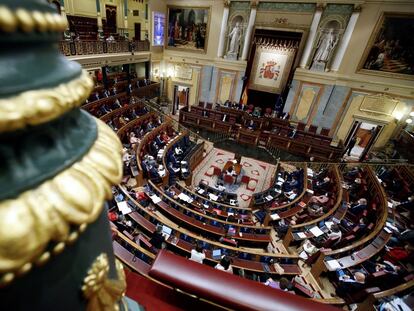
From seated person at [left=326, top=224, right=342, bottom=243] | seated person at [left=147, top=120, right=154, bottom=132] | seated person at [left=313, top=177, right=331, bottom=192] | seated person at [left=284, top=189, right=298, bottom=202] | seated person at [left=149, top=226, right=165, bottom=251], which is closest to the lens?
seated person at [left=149, top=226, right=165, bottom=251]

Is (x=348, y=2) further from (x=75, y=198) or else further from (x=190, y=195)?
(x=75, y=198)

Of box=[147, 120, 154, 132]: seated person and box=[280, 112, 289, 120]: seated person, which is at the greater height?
box=[280, 112, 289, 120]: seated person

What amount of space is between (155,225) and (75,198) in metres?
6.51

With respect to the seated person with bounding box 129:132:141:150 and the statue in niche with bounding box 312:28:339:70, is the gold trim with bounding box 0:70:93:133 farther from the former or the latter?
the statue in niche with bounding box 312:28:339:70

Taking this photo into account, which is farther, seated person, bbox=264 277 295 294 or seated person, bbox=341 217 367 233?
seated person, bbox=341 217 367 233

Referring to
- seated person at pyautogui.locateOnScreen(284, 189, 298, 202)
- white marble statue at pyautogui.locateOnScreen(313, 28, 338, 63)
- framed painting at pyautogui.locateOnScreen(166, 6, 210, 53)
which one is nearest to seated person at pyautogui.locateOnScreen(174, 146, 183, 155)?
seated person at pyautogui.locateOnScreen(284, 189, 298, 202)

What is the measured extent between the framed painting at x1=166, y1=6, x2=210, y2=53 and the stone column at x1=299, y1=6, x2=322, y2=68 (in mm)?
6950

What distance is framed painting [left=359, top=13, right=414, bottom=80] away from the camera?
39.1 ft

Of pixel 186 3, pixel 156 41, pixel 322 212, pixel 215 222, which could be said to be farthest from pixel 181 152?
pixel 186 3

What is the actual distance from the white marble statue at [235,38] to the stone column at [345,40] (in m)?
6.32

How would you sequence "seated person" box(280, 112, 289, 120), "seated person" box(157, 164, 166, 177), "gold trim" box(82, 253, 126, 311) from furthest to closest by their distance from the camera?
"seated person" box(280, 112, 289, 120) < "seated person" box(157, 164, 166, 177) < "gold trim" box(82, 253, 126, 311)

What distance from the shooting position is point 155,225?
6.65 metres

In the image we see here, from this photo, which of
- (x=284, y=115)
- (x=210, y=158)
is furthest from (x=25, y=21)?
(x=284, y=115)

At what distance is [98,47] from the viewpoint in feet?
40.2
